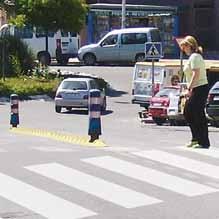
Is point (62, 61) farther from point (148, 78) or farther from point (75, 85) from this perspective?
point (148, 78)

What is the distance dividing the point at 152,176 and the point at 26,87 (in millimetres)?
26170

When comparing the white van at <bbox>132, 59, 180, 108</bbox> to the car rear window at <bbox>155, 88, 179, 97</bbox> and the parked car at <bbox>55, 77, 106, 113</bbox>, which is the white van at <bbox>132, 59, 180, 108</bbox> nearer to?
the parked car at <bbox>55, 77, 106, 113</bbox>

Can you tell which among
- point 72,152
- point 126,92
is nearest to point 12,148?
point 72,152

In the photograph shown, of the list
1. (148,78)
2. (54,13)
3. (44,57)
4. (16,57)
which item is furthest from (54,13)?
(148,78)

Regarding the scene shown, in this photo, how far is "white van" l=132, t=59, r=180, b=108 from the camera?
28750 millimetres


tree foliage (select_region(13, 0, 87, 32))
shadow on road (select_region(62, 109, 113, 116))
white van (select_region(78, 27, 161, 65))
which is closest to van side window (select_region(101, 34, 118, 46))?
white van (select_region(78, 27, 161, 65))

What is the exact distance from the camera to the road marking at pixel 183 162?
10.2 metres

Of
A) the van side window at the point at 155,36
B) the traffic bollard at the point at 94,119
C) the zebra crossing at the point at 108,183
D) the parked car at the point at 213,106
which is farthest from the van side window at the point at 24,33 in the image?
the zebra crossing at the point at 108,183

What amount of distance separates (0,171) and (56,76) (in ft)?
98.6

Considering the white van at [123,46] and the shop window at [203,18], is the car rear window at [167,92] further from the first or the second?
the shop window at [203,18]

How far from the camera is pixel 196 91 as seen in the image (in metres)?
12.1

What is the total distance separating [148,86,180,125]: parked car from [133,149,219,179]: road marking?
45.9 feet

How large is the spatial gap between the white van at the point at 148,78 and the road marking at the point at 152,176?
58.8 ft

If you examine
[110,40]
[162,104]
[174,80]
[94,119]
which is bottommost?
[162,104]
